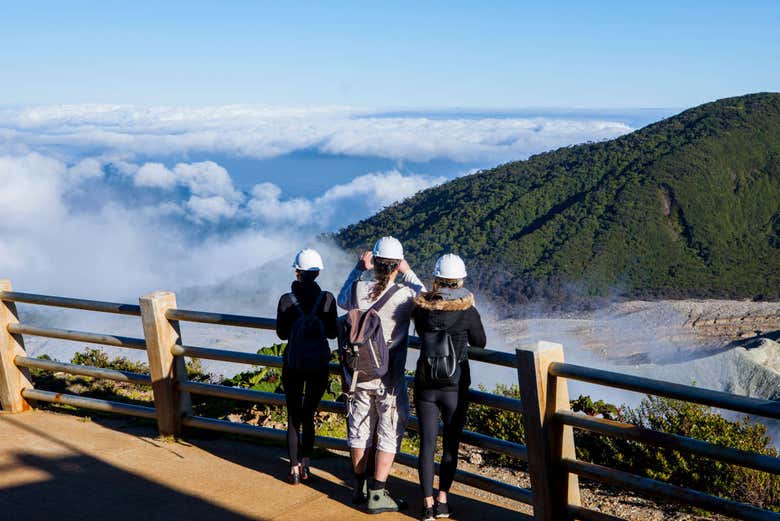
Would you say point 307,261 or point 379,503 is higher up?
point 307,261

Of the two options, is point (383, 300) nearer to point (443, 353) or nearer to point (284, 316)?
point (443, 353)

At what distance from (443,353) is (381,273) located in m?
0.59

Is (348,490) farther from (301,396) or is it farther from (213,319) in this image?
(213,319)

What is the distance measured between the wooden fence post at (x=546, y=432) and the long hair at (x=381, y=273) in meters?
0.85

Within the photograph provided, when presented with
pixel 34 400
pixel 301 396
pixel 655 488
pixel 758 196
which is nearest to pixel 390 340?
pixel 301 396

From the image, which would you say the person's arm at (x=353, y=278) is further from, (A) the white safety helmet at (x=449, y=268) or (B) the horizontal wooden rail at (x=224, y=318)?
(B) the horizontal wooden rail at (x=224, y=318)

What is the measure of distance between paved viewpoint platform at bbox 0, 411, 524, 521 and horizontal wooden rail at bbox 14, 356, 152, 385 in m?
0.42

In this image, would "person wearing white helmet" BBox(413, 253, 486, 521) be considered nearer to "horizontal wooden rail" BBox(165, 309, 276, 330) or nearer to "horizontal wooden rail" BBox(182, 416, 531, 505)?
"horizontal wooden rail" BBox(182, 416, 531, 505)

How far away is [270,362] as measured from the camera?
5.74 meters

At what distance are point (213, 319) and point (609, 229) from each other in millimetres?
55378

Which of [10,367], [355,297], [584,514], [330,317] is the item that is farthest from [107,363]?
[584,514]

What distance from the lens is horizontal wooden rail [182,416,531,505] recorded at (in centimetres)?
491

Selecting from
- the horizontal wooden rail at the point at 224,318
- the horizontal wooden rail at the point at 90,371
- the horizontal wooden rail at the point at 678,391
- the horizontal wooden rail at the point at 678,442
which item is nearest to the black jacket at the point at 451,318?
the horizontal wooden rail at the point at 678,391

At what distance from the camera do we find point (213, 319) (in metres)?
5.98
